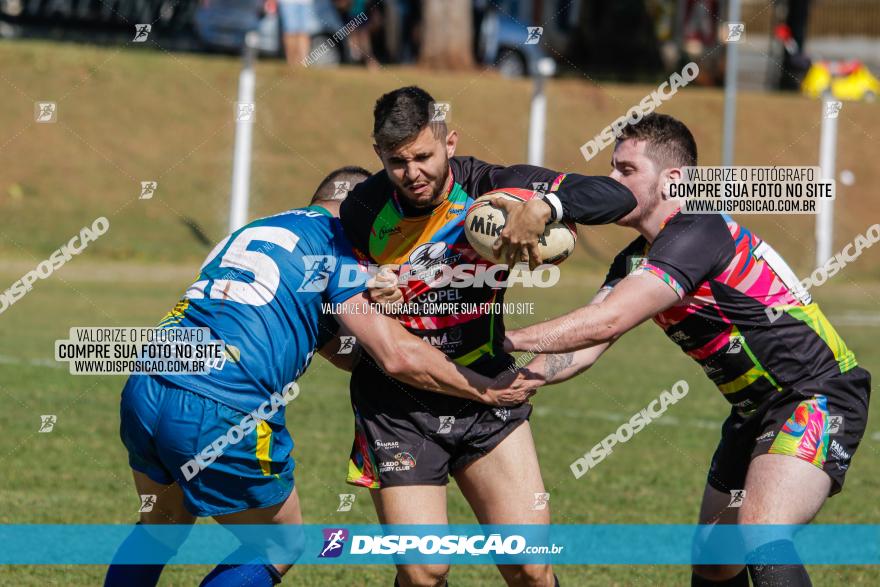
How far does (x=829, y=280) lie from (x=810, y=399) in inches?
719

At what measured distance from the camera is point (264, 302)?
15.7 feet

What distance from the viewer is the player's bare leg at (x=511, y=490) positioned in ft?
17.1

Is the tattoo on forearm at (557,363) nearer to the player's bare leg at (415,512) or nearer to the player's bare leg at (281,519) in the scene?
the player's bare leg at (415,512)

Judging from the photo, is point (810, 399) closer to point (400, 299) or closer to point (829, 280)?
point (400, 299)

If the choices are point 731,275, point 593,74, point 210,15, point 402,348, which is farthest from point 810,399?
point 593,74

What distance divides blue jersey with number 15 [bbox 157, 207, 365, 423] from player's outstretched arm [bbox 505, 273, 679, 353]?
2.72 feet

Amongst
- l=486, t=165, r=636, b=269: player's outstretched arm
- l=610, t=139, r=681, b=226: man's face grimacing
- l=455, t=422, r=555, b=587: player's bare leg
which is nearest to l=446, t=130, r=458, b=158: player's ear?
l=486, t=165, r=636, b=269: player's outstretched arm

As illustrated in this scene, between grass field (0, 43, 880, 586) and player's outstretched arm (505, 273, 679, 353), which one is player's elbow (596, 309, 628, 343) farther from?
grass field (0, 43, 880, 586)

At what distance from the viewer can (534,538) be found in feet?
17.0

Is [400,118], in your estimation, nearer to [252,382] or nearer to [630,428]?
[252,382]

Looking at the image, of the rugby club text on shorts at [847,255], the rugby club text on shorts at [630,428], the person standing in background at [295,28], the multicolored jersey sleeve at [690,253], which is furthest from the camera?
the person standing in background at [295,28]

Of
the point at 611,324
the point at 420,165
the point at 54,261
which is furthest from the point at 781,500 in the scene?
the point at 54,261

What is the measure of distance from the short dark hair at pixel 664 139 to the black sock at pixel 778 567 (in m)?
1.63

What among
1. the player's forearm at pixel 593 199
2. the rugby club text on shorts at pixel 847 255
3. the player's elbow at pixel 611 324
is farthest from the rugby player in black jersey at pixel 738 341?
the rugby club text on shorts at pixel 847 255
